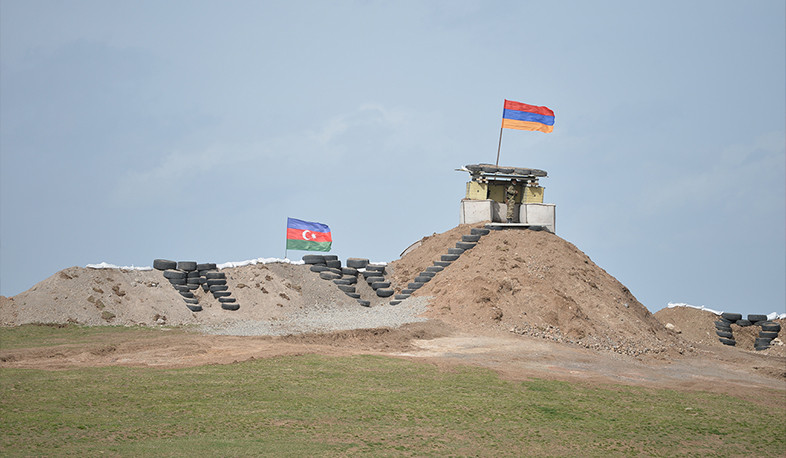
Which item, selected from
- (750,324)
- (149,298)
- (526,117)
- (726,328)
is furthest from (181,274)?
(750,324)

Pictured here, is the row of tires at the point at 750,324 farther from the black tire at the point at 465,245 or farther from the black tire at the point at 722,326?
the black tire at the point at 465,245

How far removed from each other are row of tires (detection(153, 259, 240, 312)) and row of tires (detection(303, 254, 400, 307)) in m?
4.55

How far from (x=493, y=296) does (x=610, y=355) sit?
16.9 ft

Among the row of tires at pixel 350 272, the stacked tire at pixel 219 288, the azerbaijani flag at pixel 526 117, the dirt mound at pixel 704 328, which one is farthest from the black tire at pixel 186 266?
the dirt mound at pixel 704 328

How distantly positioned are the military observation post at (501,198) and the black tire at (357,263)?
17.6 feet

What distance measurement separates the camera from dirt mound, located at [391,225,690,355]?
2605cm

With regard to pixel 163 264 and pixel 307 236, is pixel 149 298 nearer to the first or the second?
pixel 163 264

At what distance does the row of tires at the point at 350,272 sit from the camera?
111 feet

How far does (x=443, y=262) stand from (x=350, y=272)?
4838 millimetres

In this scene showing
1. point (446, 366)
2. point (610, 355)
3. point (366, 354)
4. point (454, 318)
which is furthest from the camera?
point (454, 318)

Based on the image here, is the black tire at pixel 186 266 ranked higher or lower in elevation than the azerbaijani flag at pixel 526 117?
lower

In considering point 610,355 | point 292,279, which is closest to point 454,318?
point 610,355

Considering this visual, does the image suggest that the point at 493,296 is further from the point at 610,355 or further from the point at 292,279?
the point at 292,279

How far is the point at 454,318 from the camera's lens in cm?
2683
